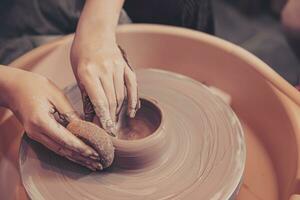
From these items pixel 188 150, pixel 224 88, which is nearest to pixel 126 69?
pixel 188 150

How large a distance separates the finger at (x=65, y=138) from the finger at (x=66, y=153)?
0.02 m

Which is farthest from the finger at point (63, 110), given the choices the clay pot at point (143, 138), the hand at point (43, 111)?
the clay pot at point (143, 138)

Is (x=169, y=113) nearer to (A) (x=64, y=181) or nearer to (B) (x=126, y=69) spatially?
(B) (x=126, y=69)

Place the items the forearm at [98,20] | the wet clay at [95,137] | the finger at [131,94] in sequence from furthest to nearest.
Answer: the forearm at [98,20] → the finger at [131,94] → the wet clay at [95,137]

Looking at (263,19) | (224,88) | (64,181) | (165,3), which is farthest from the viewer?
(263,19)

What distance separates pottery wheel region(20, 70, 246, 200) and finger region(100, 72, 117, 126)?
12 cm

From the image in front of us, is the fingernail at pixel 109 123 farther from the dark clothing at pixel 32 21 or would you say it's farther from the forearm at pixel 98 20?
the dark clothing at pixel 32 21

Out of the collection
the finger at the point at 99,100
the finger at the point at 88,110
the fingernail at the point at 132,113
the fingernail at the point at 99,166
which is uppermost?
the finger at the point at 99,100

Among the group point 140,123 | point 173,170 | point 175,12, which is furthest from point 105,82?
point 175,12

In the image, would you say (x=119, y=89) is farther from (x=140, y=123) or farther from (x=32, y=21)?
(x=32, y=21)

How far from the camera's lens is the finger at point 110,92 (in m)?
1.04

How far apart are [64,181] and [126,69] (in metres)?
0.30

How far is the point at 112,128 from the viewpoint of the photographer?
1024mm

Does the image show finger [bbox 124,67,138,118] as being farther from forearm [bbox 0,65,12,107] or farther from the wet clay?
forearm [bbox 0,65,12,107]
